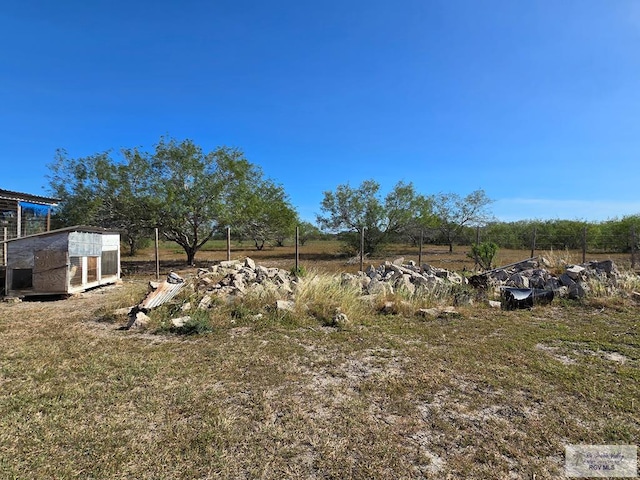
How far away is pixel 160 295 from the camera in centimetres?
639

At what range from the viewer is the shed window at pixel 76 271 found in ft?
26.6

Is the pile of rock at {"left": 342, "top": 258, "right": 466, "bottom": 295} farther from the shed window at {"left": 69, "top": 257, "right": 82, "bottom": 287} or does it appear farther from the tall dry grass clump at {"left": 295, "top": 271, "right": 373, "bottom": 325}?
the shed window at {"left": 69, "top": 257, "right": 82, "bottom": 287}

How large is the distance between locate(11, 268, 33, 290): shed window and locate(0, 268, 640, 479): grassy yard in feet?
11.4

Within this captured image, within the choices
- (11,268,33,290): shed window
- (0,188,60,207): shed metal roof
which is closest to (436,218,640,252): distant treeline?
(11,268,33,290): shed window

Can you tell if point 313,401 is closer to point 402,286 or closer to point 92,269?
point 402,286

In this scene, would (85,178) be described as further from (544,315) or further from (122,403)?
(544,315)

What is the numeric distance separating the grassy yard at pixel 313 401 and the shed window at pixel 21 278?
11.4ft

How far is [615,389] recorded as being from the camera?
3105 millimetres

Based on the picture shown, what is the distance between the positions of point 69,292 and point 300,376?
22.8 feet

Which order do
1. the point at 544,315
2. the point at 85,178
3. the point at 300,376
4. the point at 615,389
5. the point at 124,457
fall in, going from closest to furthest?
1. the point at 124,457
2. the point at 615,389
3. the point at 300,376
4. the point at 544,315
5. the point at 85,178

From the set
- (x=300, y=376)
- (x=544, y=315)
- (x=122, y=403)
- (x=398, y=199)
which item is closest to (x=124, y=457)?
(x=122, y=403)

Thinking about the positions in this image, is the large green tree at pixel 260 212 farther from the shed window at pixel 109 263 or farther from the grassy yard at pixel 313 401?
the grassy yard at pixel 313 401

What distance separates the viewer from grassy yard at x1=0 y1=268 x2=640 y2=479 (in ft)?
7.01

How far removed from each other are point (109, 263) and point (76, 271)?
1649 millimetres
